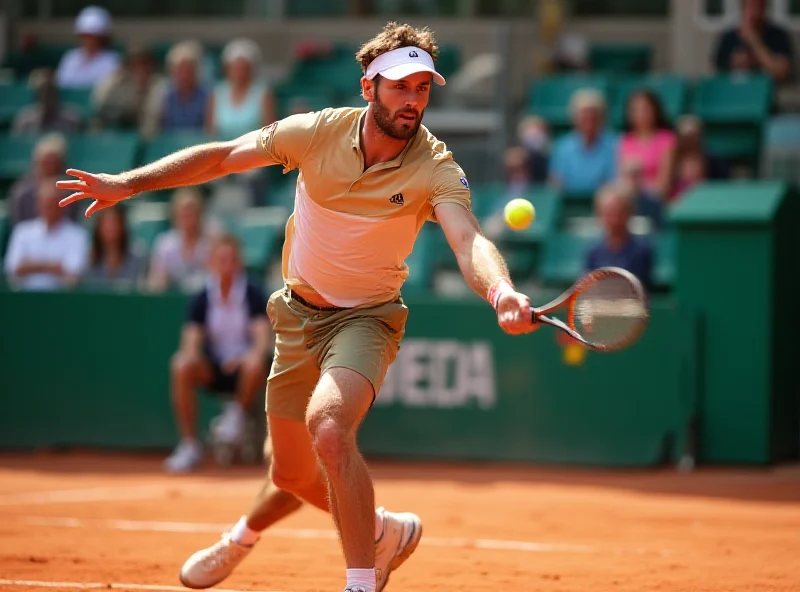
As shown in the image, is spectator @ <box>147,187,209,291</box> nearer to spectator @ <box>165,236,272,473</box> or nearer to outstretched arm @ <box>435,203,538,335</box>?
spectator @ <box>165,236,272,473</box>

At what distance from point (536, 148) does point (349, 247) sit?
718 centimetres

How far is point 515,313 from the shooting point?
4.29 meters

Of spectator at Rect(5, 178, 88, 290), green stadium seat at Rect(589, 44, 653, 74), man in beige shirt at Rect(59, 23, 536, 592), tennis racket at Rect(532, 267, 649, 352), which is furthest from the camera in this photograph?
green stadium seat at Rect(589, 44, 653, 74)

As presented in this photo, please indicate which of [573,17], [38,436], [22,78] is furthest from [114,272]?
[573,17]

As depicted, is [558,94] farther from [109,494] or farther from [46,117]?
[109,494]

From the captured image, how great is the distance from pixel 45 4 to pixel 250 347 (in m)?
9.23

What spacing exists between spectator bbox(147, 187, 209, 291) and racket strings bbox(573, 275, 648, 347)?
657 cm

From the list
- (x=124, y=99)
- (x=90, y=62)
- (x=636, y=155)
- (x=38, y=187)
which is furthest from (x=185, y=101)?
(x=636, y=155)

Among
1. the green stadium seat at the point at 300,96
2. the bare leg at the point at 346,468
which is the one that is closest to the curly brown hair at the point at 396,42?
the bare leg at the point at 346,468

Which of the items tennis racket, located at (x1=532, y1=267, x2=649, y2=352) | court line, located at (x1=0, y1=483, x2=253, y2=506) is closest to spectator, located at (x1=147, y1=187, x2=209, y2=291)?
court line, located at (x1=0, y1=483, x2=253, y2=506)

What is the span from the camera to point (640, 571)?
6.12 m

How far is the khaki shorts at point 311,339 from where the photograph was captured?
5059 millimetres

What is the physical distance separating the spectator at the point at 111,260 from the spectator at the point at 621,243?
3.79 metres

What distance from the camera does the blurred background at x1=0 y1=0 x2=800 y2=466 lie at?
383 inches
